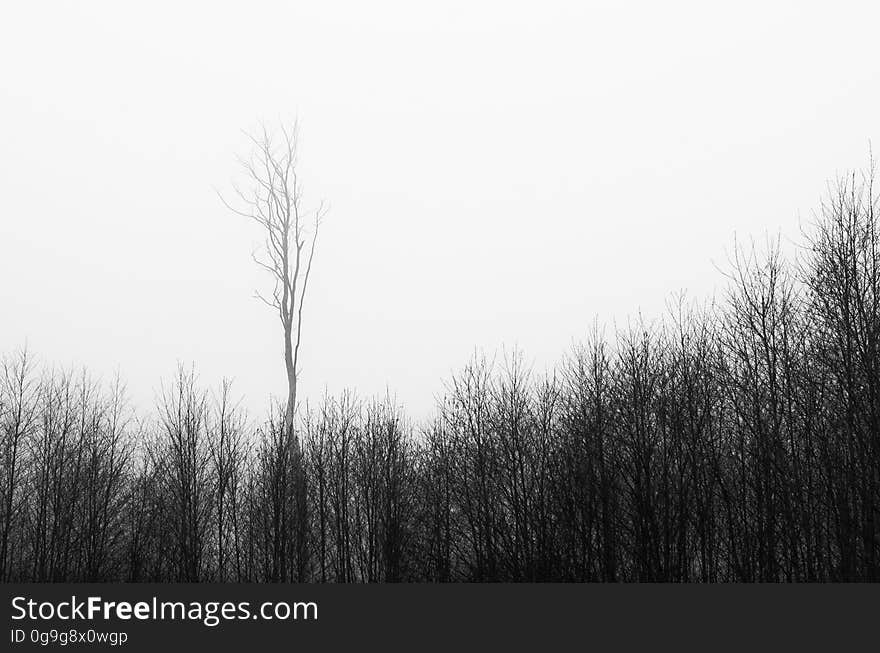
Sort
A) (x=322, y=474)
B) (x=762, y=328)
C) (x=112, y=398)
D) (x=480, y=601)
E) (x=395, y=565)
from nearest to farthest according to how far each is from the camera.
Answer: (x=480, y=601) → (x=762, y=328) → (x=395, y=565) → (x=322, y=474) → (x=112, y=398)

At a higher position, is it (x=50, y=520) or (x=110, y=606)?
(x=50, y=520)

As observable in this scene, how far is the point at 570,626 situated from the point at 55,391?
1393 centimetres

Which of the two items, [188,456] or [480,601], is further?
[188,456]

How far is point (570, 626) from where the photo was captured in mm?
9953

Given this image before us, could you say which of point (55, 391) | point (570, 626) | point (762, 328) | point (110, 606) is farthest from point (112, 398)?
point (762, 328)

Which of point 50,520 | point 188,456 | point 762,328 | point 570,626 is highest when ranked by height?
point 762,328

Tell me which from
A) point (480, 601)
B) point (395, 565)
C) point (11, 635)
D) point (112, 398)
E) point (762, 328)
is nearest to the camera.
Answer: point (11, 635)

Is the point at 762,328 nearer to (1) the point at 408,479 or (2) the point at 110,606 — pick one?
(1) the point at 408,479

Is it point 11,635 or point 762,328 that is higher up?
point 762,328

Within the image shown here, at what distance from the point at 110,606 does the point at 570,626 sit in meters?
5.76

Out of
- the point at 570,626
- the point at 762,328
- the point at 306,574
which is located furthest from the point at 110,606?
the point at 762,328

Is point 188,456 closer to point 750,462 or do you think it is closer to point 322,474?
point 322,474

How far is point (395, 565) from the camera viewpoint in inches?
654

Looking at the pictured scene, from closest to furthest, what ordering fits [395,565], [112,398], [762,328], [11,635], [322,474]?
1. [11,635]
2. [762,328]
3. [395,565]
4. [322,474]
5. [112,398]
